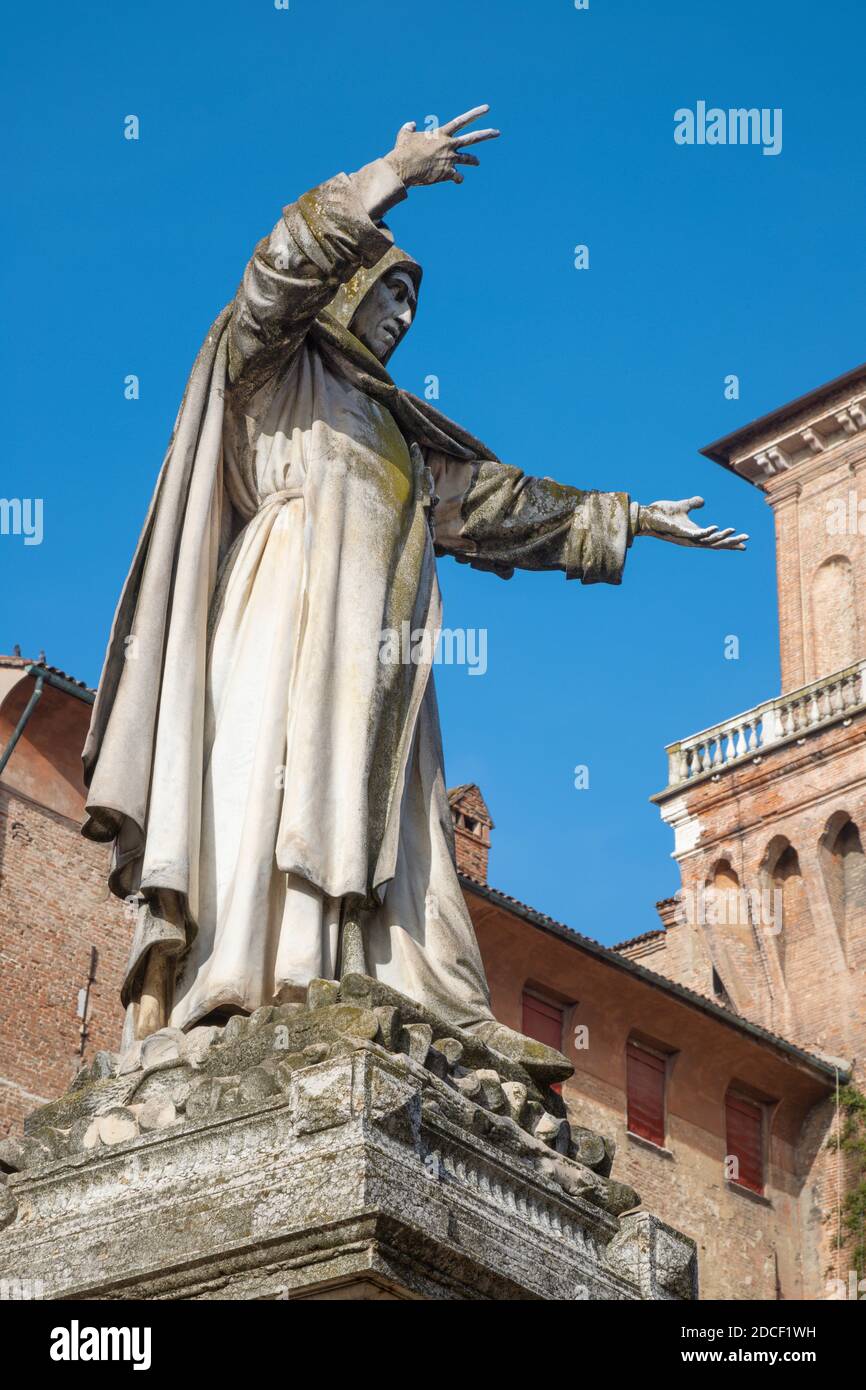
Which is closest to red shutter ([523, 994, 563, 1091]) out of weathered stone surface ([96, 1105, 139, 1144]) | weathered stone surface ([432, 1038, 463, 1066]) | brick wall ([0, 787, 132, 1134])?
brick wall ([0, 787, 132, 1134])

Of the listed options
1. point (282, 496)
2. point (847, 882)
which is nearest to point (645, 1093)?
point (847, 882)

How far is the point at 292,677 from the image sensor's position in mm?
6566

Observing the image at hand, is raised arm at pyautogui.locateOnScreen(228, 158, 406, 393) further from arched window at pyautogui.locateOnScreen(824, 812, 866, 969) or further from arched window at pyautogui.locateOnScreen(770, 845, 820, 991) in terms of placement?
Answer: arched window at pyautogui.locateOnScreen(770, 845, 820, 991)

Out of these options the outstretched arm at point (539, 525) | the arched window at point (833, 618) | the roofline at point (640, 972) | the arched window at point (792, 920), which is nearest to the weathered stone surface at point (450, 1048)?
the outstretched arm at point (539, 525)

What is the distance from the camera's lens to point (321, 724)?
6.45 m

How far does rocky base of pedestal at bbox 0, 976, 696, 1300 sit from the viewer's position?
5.26m

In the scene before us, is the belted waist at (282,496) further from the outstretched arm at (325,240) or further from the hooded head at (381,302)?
the hooded head at (381,302)

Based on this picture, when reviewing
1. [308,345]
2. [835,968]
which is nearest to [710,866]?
[835,968]

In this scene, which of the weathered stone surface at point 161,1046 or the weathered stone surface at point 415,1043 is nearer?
the weathered stone surface at point 415,1043

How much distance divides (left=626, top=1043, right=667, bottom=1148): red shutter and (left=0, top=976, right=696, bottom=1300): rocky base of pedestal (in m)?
29.2

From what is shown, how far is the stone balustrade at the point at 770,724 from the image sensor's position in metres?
46.0

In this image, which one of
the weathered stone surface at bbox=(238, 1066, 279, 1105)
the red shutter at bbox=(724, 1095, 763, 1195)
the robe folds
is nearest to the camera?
the weathered stone surface at bbox=(238, 1066, 279, 1105)

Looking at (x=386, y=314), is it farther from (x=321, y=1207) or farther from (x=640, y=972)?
(x=640, y=972)
